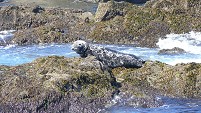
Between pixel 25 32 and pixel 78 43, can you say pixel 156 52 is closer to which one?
pixel 78 43

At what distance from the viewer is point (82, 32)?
29.7m

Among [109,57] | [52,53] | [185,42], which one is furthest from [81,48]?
[185,42]

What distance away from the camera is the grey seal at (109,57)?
19.0 metres

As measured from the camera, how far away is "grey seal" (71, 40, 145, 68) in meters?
19.0

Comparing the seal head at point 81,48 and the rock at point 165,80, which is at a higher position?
the seal head at point 81,48

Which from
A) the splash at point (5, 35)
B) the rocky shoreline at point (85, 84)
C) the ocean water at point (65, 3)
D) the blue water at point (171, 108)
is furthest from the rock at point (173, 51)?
the ocean water at point (65, 3)

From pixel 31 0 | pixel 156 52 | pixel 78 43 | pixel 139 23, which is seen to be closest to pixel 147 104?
pixel 78 43

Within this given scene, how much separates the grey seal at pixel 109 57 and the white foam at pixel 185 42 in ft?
20.2

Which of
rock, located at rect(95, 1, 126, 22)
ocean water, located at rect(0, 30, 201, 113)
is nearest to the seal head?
ocean water, located at rect(0, 30, 201, 113)

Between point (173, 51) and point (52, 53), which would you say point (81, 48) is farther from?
point (52, 53)

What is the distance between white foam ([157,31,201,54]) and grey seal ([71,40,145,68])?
6168 millimetres

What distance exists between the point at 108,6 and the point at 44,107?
632 inches

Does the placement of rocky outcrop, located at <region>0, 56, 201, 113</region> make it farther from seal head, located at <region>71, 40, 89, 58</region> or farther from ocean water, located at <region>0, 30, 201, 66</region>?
ocean water, located at <region>0, 30, 201, 66</region>

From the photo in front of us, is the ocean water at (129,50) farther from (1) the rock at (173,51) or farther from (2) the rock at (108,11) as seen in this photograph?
(2) the rock at (108,11)
